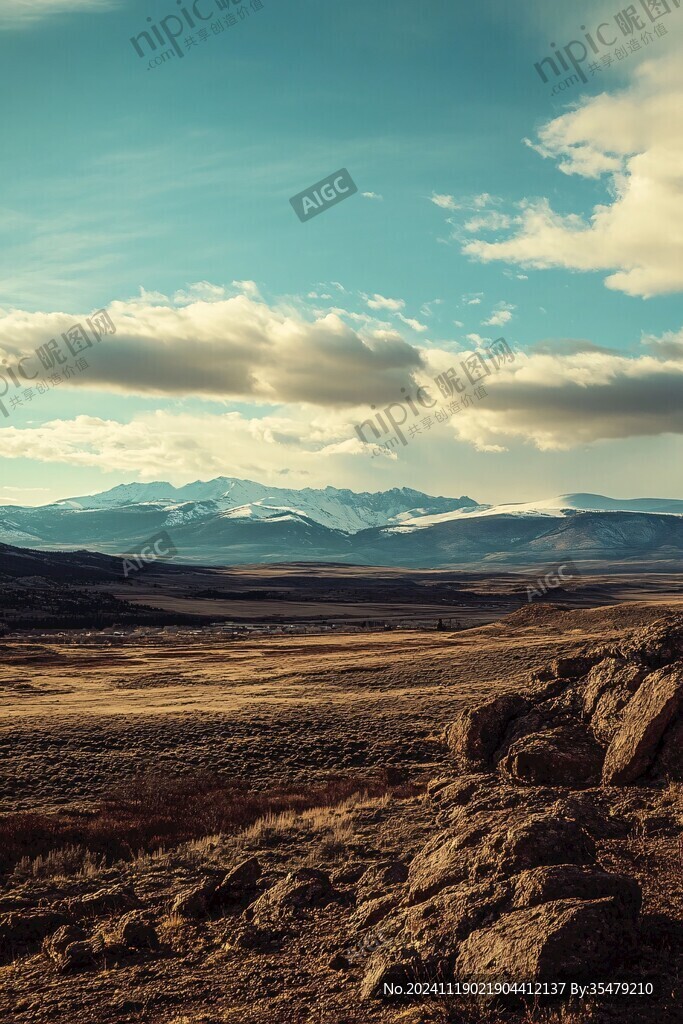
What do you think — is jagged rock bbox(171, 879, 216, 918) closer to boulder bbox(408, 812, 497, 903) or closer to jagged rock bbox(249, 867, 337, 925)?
jagged rock bbox(249, 867, 337, 925)

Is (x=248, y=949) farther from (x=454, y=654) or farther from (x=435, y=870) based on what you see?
(x=454, y=654)

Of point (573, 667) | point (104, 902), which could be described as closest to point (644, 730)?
point (573, 667)

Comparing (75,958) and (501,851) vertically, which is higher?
(75,958)

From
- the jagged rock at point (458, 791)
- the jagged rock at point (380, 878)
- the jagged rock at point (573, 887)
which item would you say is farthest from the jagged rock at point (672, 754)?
the jagged rock at point (573, 887)

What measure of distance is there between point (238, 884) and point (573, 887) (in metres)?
8.00

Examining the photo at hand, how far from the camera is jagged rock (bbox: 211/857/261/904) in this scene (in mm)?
14445

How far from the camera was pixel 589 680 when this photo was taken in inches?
994

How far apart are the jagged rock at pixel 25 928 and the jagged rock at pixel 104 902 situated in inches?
17.2

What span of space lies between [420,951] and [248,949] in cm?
376

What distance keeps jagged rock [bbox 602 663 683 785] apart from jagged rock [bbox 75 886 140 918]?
13.5 metres

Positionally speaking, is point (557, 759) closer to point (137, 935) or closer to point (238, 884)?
point (238, 884)

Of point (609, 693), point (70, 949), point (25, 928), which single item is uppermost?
point (25, 928)

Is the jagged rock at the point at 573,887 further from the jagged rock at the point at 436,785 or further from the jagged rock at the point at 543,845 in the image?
the jagged rock at the point at 436,785

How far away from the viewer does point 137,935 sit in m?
12.7
